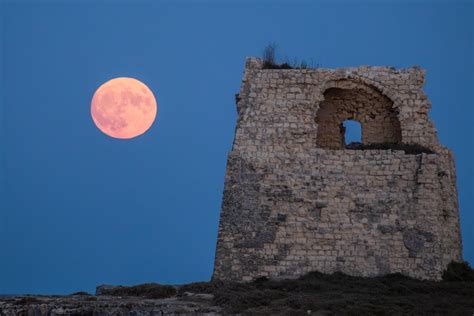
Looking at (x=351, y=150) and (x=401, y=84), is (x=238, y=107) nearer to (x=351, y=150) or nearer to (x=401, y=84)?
(x=351, y=150)

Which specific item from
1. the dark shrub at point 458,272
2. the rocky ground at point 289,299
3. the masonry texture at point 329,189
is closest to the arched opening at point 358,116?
the masonry texture at point 329,189

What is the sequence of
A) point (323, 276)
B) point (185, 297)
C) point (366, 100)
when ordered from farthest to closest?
point (366, 100)
point (323, 276)
point (185, 297)

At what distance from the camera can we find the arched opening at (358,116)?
52.1ft

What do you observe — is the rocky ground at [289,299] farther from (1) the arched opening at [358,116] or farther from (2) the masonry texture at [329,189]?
(1) the arched opening at [358,116]

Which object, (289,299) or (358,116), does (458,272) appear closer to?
(358,116)

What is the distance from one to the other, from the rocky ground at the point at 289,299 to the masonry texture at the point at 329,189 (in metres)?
0.54

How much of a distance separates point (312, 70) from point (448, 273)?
18.5 feet

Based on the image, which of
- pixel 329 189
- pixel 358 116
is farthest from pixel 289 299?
pixel 358 116

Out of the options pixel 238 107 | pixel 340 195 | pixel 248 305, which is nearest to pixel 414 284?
pixel 340 195

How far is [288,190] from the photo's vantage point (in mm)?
14562

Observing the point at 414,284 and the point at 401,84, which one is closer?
the point at 414,284

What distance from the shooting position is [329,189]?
14.5m

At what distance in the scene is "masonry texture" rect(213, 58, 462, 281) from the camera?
1412 centimetres

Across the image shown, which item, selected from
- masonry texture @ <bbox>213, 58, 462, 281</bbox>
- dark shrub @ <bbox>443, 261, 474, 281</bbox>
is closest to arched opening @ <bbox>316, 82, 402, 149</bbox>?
masonry texture @ <bbox>213, 58, 462, 281</bbox>
